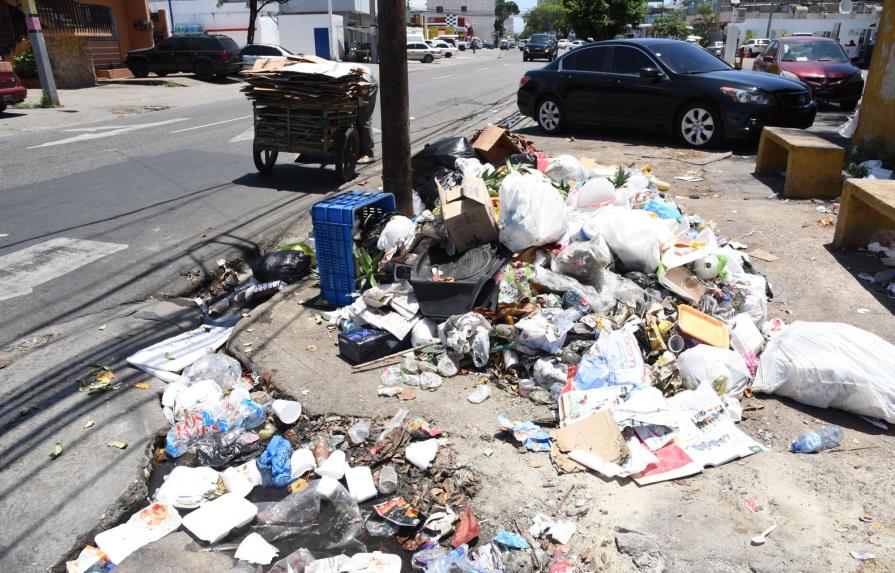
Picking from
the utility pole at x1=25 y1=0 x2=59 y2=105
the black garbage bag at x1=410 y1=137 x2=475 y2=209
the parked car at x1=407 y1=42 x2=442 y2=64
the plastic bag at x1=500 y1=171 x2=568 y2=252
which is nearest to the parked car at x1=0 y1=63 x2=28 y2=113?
the utility pole at x1=25 y1=0 x2=59 y2=105

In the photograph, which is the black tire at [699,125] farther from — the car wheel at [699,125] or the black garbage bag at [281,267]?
the black garbage bag at [281,267]

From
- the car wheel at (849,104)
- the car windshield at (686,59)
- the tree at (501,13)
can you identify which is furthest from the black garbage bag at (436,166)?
the tree at (501,13)

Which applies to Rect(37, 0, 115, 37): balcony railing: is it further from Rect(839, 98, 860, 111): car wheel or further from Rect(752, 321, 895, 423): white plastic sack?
Rect(752, 321, 895, 423): white plastic sack

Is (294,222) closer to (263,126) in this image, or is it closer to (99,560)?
(263,126)

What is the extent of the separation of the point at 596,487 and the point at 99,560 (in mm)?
2260

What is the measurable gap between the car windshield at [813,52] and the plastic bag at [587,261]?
1257 cm

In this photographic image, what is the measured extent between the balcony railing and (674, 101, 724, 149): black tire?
22.0 meters

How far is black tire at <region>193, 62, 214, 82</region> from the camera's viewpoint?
2542 centimetres

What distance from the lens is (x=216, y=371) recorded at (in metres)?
4.24

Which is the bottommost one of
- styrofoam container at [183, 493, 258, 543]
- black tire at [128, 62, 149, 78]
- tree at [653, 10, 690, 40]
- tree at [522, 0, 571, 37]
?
styrofoam container at [183, 493, 258, 543]

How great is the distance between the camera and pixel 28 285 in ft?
17.9

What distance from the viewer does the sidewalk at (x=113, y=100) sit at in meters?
14.2

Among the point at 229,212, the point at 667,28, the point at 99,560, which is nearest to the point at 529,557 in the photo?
the point at 99,560

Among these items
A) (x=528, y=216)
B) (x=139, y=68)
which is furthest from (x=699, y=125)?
(x=139, y=68)
